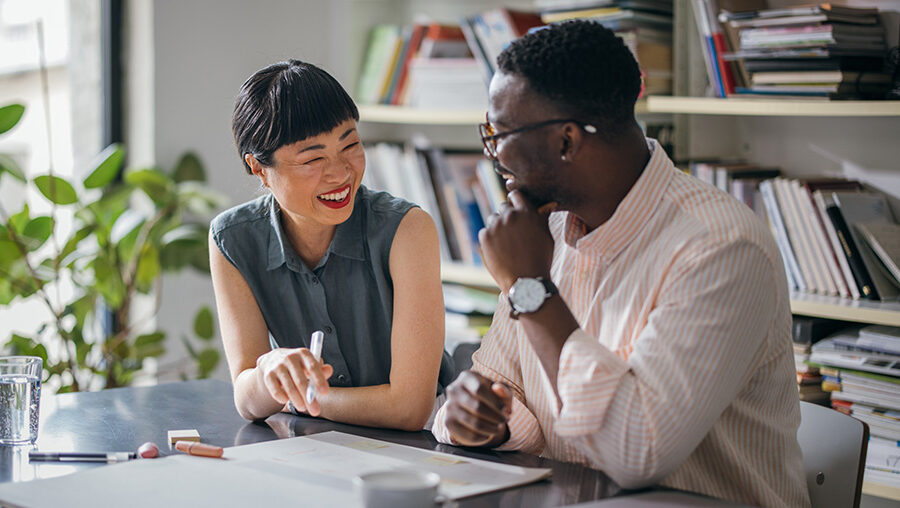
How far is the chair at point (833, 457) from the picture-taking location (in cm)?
140

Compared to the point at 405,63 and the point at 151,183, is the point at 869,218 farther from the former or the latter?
the point at 151,183

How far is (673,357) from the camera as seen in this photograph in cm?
116

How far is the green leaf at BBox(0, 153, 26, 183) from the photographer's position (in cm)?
250

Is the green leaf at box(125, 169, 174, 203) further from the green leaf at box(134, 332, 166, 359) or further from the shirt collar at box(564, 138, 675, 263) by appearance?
the shirt collar at box(564, 138, 675, 263)

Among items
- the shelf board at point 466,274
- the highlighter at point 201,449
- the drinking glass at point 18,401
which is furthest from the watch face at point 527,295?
the shelf board at point 466,274

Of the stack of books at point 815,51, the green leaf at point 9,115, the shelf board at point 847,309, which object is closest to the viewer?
the shelf board at point 847,309

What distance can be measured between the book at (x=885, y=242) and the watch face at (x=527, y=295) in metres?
1.16

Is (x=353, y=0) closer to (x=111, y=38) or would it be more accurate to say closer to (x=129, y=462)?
(x=111, y=38)

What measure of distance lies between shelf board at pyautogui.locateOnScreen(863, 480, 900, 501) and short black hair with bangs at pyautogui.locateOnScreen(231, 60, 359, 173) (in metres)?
1.37

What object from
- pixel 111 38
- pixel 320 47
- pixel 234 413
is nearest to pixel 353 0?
pixel 320 47

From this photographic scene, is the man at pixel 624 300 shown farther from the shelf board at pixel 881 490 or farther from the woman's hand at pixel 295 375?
the shelf board at pixel 881 490

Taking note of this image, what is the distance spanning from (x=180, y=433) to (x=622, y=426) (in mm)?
644

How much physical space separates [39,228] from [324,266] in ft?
3.89

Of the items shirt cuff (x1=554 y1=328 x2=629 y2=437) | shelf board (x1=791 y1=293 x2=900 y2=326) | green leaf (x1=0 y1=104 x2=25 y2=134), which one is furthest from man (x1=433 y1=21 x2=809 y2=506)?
green leaf (x1=0 y1=104 x2=25 y2=134)
